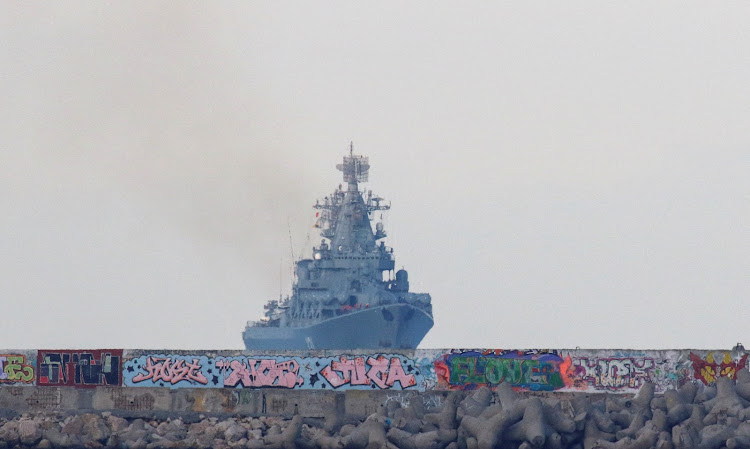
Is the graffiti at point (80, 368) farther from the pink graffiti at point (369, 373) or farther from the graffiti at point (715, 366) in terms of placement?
the graffiti at point (715, 366)

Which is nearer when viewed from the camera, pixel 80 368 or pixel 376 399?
pixel 376 399

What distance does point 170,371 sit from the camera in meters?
30.4

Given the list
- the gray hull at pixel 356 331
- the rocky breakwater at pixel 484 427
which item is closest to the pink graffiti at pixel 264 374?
the rocky breakwater at pixel 484 427

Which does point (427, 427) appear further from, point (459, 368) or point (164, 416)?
point (164, 416)

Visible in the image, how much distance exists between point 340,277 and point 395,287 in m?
5.20

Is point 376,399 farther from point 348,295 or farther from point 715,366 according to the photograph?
point 348,295

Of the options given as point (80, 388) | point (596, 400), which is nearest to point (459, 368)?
point (596, 400)

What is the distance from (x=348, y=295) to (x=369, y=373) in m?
65.7

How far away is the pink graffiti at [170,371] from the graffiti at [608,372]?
8469 mm

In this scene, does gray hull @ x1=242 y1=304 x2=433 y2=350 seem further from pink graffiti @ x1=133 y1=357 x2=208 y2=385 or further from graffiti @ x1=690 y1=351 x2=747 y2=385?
graffiti @ x1=690 y1=351 x2=747 y2=385

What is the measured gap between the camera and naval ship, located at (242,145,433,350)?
3713 inches

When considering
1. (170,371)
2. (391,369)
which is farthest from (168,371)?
(391,369)

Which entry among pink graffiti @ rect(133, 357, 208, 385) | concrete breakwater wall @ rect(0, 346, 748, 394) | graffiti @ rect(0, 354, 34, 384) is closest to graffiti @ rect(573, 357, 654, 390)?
concrete breakwater wall @ rect(0, 346, 748, 394)

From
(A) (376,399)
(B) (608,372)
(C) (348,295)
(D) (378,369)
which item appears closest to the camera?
(B) (608,372)
